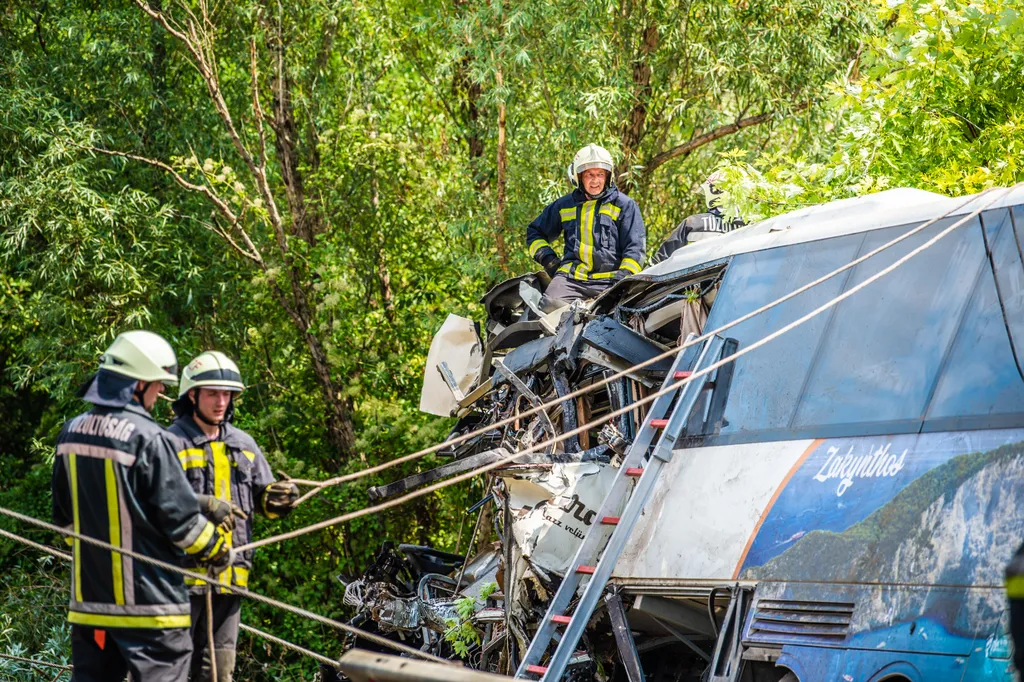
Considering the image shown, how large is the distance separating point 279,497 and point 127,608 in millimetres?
959

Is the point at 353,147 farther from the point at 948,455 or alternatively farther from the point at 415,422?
the point at 948,455

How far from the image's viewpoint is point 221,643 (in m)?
6.18

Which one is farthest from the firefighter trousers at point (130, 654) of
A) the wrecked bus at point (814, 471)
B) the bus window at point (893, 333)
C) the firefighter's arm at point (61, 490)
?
the bus window at point (893, 333)

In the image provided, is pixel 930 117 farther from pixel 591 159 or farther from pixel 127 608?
pixel 127 608

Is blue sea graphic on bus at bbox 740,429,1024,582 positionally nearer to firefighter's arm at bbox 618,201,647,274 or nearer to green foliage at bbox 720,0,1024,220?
firefighter's arm at bbox 618,201,647,274

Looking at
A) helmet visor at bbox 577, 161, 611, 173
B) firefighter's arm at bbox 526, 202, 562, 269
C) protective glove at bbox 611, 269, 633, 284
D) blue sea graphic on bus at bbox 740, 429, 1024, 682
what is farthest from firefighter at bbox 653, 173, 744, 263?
blue sea graphic on bus at bbox 740, 429, 1024, 682

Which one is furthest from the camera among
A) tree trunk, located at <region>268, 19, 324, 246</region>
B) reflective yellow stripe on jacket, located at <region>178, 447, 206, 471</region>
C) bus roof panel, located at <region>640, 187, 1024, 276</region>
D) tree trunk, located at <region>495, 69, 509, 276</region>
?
tree trunk, located at <region>268, 19, 324, 246</region>

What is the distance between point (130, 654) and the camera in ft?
18.1

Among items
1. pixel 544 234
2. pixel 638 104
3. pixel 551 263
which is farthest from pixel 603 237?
pixel 638 104

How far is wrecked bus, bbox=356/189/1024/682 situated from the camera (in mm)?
5375

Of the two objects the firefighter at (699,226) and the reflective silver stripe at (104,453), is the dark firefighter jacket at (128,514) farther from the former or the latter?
the firefighter at (699,226)

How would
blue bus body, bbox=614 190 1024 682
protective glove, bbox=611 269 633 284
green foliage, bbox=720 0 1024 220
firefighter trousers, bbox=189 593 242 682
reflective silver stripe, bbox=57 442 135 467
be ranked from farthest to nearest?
green foliage, bbox=720 0 1024 220 → protective glove, bbox=611 269 633 284 → firefighter trousers, bbox=189 593 242 682 → reflective silver stripe, bbox=57 442 135 467 → blue bus body, bbox=614 190 1024 682

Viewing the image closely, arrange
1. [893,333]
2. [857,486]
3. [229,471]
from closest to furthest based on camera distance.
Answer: [857,486], [229,471], [893,333]

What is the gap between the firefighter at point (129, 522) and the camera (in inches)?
216
